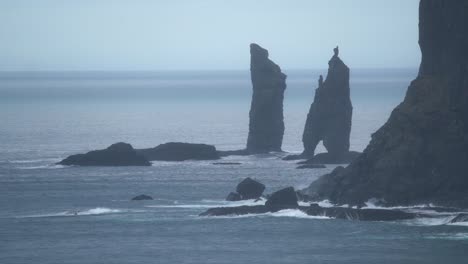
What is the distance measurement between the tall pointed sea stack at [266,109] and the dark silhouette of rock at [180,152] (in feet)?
18.8

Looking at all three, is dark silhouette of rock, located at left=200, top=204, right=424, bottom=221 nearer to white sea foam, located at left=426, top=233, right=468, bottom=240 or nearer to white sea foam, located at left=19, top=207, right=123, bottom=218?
white sea foam, located at left=426, top=233, right=468, bottom=240

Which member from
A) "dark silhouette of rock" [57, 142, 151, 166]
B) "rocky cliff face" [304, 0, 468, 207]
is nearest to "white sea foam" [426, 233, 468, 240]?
"rocky cliff face" [304, 0, 468, 207]

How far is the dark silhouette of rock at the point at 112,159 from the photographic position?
10725 centimetres

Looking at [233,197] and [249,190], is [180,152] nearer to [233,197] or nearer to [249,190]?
[233,197]

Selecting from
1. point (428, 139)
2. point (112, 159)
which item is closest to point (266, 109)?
point (112, 159)

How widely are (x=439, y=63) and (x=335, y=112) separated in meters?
29.3

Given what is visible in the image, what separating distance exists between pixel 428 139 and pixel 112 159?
3778 cm

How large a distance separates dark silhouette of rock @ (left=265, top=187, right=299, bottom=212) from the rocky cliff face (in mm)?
2626

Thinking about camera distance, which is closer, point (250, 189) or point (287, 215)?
point (287, 215)

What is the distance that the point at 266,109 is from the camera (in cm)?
11719

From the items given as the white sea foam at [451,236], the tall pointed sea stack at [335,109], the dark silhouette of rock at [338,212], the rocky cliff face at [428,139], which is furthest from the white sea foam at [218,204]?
the tall pointed sea stack at [335,109]

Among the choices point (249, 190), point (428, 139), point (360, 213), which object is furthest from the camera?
point (249, 190)

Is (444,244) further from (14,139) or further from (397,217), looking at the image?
(14,139)

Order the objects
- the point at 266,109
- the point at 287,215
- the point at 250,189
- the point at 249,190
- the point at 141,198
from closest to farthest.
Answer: the point at 287,215
the point at 250,189
the point at 249,190
the point at 141,198
the point at 266,109
